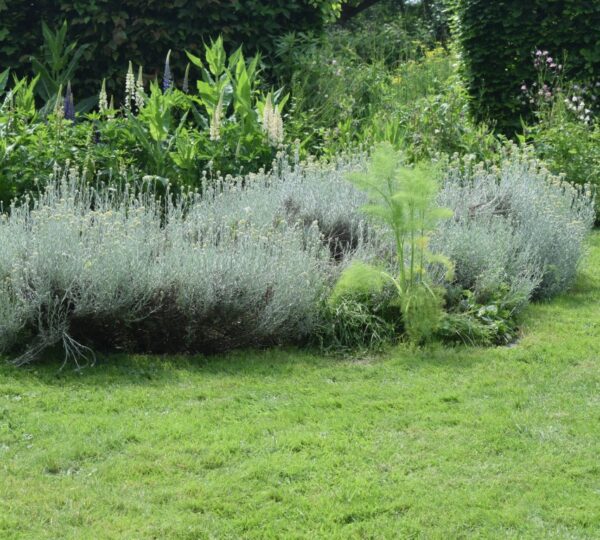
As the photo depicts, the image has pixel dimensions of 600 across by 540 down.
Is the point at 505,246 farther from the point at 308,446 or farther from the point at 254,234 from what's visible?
the point at 308,446

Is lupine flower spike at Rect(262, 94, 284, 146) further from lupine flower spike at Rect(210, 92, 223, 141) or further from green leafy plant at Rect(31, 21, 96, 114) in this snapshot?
green leafy plant at Rect(31, 21, 96, 114)

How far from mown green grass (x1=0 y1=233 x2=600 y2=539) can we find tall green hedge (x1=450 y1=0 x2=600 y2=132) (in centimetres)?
658

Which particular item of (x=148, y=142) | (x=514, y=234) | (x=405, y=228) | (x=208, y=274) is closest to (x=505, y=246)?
(x=514, y=234)

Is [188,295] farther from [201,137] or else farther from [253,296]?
A: [201,137]

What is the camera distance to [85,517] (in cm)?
339

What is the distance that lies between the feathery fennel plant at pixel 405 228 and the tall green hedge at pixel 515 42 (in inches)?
247

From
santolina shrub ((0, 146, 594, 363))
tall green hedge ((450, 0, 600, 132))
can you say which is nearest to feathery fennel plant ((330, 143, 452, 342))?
santolina shrub ((0, 146, 594, 363))

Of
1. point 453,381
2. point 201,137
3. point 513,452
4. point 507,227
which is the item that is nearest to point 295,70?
point 201,137

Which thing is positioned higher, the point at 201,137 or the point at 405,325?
the point at 201,137

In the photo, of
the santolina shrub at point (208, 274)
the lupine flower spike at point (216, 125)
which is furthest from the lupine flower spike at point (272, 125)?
the santolina shrub at point (208, 274)

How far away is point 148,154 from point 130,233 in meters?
2.25

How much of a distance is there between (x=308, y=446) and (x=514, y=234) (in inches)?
124

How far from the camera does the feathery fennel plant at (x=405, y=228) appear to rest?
527cm

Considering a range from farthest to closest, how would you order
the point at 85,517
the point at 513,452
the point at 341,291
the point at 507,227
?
the point at 507,227 → the point at 341,291 → the point at 513,452 → the point at 85,517
